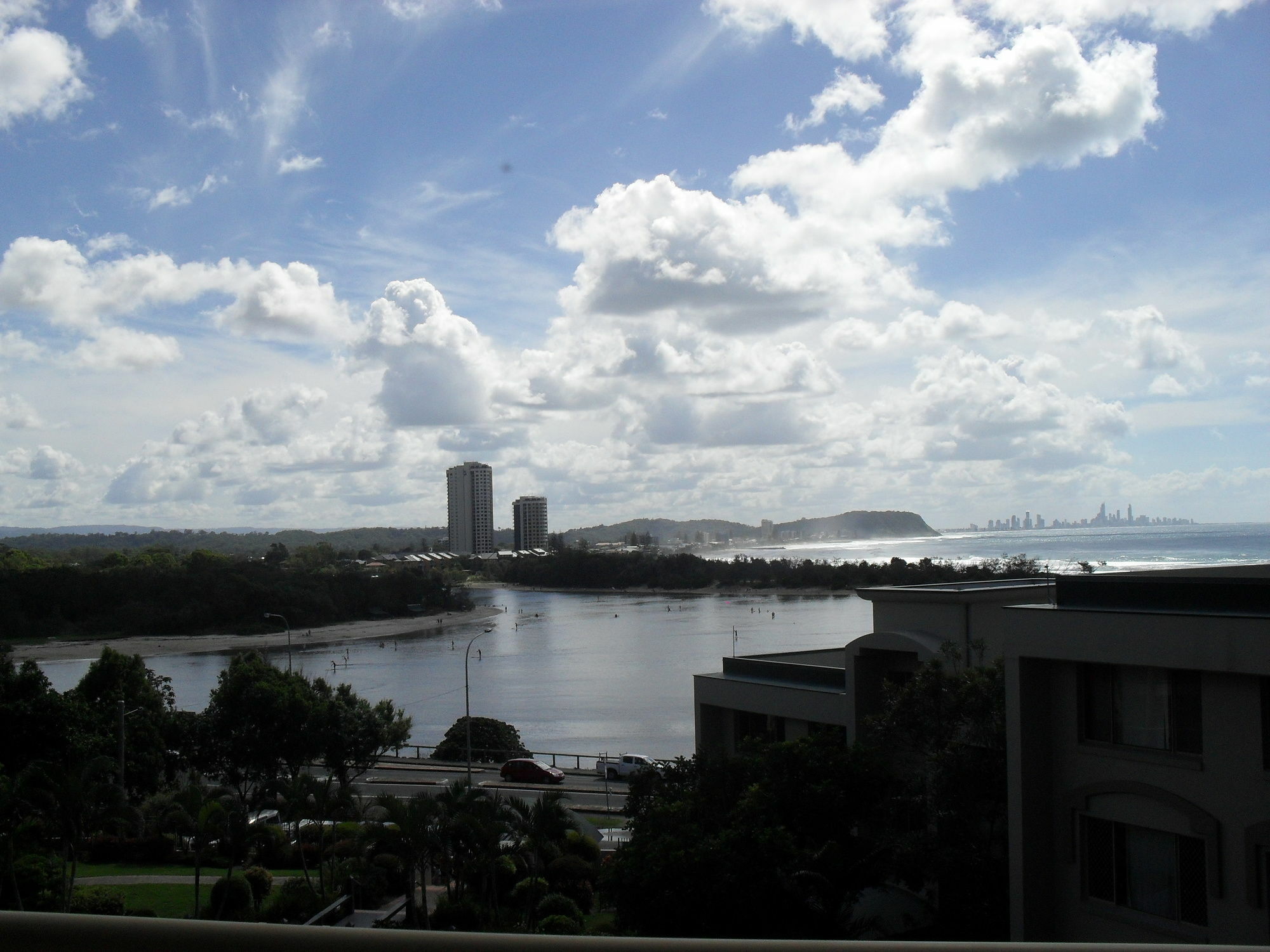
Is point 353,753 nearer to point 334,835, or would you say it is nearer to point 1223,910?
point 334,835

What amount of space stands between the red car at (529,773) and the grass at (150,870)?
30.8 feet

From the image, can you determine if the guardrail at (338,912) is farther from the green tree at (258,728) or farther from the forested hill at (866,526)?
the forested hill at (866,526)

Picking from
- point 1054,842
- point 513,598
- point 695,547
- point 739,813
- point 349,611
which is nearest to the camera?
point 1054,842

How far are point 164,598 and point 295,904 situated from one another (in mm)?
66811

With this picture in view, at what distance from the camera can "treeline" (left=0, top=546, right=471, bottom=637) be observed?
7088 cm

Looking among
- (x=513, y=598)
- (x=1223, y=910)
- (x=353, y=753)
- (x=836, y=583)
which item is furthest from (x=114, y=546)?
(x=1223, y=910)

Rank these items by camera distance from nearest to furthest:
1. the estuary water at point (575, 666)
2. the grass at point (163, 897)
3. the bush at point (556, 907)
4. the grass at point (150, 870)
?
the bush at point (556, 907) < the grass at point (163, 897) < the grass at point (150, 870) < the estuary water at point (575, 666)

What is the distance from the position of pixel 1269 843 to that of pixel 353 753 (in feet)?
65.2

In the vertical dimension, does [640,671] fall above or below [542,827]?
below

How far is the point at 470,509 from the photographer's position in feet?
613

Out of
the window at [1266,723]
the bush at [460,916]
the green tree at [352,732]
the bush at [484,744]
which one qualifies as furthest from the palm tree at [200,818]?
the bush at [484,744]

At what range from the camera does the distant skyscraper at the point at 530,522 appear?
18175 centimetres

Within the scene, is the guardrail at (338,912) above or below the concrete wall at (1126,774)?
below

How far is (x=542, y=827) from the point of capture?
43.4ft
